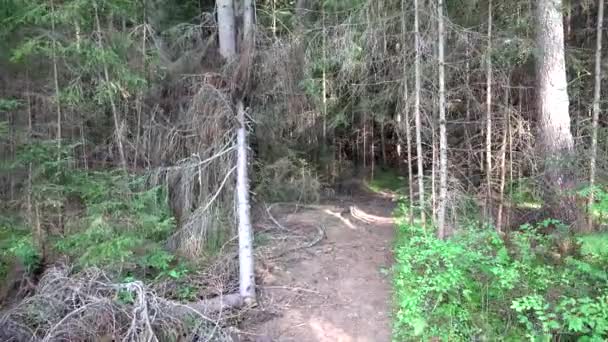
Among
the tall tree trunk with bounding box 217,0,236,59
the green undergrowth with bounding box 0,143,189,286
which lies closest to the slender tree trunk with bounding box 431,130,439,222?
the tall tree trunk with bounding box 217,0,236,59

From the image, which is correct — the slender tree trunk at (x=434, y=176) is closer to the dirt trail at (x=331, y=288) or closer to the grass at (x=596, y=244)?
the dirt trail at (x=331, y=288)

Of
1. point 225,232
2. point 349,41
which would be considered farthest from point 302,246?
point 349,41

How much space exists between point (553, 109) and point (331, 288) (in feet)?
15.2

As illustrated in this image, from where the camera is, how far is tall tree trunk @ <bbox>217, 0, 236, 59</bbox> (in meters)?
6.30

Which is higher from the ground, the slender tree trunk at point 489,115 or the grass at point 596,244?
the slender tree trunk at point 489,115

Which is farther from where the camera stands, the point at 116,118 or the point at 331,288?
the point at 116,118

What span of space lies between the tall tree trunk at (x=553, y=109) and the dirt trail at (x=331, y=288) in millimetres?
2614

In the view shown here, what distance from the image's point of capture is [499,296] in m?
4.39

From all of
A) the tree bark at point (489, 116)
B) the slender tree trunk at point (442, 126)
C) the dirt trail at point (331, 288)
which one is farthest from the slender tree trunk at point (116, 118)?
the tree bark at point (489, 116)

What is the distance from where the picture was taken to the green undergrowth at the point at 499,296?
12.6 feet

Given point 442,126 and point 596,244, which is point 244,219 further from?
point 596,244

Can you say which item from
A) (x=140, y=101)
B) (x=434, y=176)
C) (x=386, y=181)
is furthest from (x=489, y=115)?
(x=386, y=181)

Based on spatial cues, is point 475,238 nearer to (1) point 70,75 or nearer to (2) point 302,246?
(2) point 302,246

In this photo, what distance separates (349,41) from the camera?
564 cm
